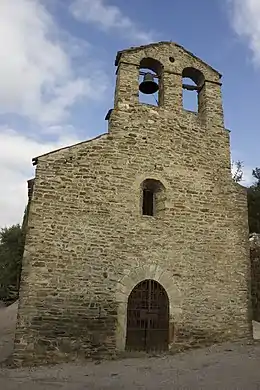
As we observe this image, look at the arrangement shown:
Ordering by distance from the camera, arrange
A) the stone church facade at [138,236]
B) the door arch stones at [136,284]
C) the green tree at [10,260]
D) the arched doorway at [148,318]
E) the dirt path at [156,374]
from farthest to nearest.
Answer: the green tree at [10,260]
the arched doorway at [148,318]
the door arch stones at [136,284]
the stone church facade at [138,236]
the dirt path at [156,374]

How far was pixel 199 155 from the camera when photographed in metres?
10.5

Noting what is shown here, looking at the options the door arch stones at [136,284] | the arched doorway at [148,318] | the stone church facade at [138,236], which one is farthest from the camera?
the arched doorway at [148,318]

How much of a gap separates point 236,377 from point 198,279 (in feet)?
10.9

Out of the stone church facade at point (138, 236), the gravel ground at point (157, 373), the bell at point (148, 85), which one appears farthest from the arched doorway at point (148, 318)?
the bell at point (148, 85)

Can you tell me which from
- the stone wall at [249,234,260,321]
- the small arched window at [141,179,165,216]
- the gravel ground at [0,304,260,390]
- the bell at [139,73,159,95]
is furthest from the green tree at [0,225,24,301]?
the gravel ground at [0,304,260,390]

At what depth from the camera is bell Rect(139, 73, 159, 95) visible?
35.3 feet

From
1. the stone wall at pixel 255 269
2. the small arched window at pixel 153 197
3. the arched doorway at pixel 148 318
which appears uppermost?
the small arched window at pixel 153 197

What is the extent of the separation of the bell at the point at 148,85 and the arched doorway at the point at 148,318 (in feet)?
17.1

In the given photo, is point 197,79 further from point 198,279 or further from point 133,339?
point 133,339

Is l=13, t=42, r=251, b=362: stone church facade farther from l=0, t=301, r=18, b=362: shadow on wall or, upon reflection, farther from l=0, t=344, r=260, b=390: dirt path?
l=0, t=301, r=18, b=362: shadow on wall

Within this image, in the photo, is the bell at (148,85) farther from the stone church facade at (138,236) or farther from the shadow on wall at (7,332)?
the shadow on wall at (7,332)

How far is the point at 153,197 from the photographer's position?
394 inches

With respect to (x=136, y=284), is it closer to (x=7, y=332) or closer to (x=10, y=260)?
(x=7, y=332)

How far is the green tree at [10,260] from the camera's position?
21.1m
